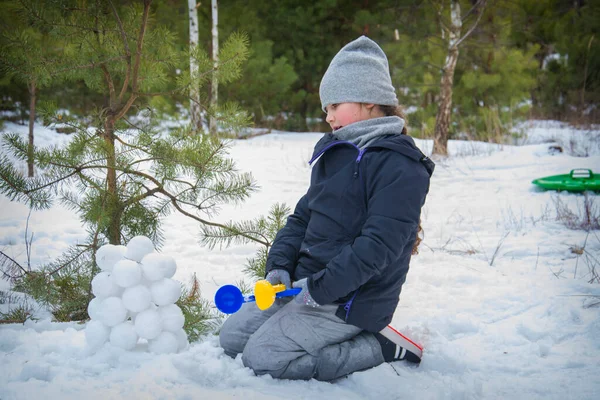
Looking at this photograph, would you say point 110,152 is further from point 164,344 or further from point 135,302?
point 164,344

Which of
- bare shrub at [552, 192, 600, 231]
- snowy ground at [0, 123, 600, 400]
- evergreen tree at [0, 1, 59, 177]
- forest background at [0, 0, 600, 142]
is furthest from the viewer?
forest background at [0, 0, 600, 142]

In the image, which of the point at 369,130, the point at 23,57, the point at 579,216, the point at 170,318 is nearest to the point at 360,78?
the point at 369,130

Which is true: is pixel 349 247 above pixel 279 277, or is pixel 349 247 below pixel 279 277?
above

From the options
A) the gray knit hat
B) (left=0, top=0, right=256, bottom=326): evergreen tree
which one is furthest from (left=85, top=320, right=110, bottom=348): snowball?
the gray knit hat

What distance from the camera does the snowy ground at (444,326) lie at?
1.61 metres

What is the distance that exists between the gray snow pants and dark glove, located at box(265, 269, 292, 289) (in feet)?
0.27

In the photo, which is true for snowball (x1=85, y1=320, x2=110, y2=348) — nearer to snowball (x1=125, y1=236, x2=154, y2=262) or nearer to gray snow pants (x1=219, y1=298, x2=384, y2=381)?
snowball (x1=125, y1=236, x2=154, y2=262)

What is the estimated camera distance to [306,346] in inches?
70.1

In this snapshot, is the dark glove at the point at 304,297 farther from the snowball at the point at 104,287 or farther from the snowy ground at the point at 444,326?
the snowball at the point at 104,287

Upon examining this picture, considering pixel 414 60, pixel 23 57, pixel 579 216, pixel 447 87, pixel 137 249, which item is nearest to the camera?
pixel 137 249

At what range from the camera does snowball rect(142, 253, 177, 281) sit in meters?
1.85

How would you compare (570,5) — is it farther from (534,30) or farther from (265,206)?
(265,206)

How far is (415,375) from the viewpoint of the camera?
5.98 feet

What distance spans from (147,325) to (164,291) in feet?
0.45
